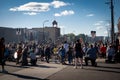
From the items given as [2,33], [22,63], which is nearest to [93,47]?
[22,63]

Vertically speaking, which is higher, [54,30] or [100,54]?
[54,30]

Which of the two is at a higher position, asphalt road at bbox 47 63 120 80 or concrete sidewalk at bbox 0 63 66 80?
concrete sidewalk at bbox 0 63 66 80

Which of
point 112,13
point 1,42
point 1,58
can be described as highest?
point 112,13

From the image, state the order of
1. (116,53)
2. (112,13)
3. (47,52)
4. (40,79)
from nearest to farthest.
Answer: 1. (40,79)
2. (116,53)
3. (47,52)
4. (112,13)

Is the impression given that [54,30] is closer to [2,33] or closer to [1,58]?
[2,33]

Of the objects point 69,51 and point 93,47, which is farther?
point 69,51

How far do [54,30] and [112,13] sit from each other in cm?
13868

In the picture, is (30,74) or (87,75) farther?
(30,74)

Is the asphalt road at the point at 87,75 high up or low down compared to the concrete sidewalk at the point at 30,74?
down

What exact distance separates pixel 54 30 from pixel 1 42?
499 ft

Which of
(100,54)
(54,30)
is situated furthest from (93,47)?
(54,30)

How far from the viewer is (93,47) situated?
19969 mm

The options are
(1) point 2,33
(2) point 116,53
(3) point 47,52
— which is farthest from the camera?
(1) point 2,33

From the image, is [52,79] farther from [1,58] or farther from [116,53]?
[116,53]
